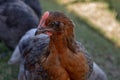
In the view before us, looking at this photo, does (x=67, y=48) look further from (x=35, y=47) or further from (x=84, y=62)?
(x=35, y=47)

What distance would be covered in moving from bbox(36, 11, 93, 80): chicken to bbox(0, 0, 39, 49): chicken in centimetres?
287

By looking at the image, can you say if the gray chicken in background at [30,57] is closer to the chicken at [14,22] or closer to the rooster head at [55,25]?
the chicken at [14,22]

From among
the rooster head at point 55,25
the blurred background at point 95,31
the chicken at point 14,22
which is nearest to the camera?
the rooster head at point 55,25

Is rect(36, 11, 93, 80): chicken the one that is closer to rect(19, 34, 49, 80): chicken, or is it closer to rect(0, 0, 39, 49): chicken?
rect(19, 34, 49, 80): chicken

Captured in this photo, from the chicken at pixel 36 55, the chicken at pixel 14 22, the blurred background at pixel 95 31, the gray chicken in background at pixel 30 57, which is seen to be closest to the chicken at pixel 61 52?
the chicken at pixel 36 55

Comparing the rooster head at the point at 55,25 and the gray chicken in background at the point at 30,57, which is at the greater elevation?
the rooster head at the point at 55,25

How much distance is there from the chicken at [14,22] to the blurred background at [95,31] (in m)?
0.32

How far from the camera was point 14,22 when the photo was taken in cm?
741

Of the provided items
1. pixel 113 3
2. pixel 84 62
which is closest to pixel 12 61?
pixel 84 62

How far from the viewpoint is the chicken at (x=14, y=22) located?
739 centimetres

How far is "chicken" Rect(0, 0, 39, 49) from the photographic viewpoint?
7.39 meters

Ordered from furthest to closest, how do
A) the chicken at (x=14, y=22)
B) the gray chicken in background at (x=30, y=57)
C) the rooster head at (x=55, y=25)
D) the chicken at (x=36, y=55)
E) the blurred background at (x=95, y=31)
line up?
the blurred background at (x=95, y=31) → the chicken at (x=14, y=22) → the gray chicken in background at (x=30, y=57) → the chicken at (x=36, y=55) → the rooster head at (x=55, y=25)

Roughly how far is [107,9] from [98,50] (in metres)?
6.40

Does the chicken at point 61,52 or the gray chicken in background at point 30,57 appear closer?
the chicken at point 61,52
